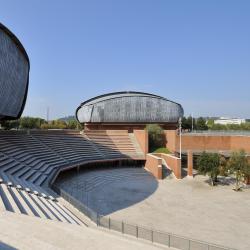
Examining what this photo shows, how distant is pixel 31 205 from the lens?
45.0ft

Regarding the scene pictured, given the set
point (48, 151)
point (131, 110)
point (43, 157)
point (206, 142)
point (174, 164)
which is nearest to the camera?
point (43, 157)

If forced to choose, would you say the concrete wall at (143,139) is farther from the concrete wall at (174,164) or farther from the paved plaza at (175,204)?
the paved plaza at (175,204)

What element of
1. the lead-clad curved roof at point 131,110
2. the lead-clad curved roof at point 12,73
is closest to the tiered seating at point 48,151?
the lead-clad curved roof at point 12,73

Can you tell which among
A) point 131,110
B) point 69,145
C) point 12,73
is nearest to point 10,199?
point 69,145

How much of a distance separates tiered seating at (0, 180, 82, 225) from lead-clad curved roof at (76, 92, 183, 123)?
33.6m

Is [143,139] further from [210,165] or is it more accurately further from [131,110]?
[210,165]

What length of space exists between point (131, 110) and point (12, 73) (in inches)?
826

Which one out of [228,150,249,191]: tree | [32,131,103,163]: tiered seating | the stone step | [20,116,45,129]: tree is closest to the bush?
[32,131,103,163]: tiered seating

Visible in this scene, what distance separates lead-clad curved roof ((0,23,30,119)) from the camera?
30.7 metres

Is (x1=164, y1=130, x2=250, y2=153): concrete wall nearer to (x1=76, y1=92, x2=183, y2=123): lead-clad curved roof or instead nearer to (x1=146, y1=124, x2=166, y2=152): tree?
(x1=146, y1=124, x2=166, y2=152): tree

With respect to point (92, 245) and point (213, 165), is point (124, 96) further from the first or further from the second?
point (92, 245)

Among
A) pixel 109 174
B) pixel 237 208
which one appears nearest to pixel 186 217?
pixel 237 208

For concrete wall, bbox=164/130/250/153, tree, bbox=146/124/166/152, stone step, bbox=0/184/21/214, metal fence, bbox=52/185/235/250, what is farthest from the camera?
tree, bbox=146/124/166/152

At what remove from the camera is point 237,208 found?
66.7 feet
